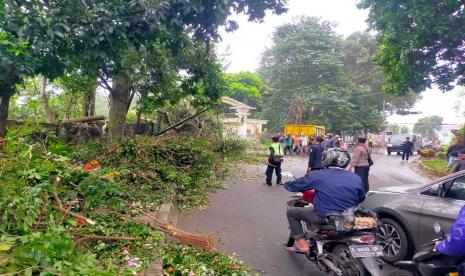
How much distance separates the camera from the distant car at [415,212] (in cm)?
451

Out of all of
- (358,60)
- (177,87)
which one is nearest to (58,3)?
(177,87)

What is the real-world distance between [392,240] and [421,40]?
976 cm

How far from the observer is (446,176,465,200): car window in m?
4.55

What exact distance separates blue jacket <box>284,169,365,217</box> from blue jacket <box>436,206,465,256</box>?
4.39 ft

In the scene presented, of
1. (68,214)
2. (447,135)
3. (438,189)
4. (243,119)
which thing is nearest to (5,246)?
(68,214)

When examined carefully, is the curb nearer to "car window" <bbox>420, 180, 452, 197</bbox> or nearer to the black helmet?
the black helmet

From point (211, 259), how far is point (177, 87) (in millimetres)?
9106

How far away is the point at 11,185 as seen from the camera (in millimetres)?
3641

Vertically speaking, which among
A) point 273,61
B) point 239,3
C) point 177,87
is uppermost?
point 273,61

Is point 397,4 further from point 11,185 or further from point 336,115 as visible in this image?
point 336,115

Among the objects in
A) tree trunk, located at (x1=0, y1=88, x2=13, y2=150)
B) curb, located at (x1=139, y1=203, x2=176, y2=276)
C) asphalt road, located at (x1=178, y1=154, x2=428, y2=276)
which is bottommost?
asphalt road, located at (x1=178, y1=154, x2=428, y2=276)

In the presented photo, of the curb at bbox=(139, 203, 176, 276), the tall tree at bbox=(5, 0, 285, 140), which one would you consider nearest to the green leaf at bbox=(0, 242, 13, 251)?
the curb at bbox=(139, 203, 176, 276)

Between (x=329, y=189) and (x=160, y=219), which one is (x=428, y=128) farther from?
(x=329, y=189)

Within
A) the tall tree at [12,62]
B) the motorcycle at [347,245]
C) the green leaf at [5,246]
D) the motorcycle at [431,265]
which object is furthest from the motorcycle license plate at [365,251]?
the tall tree at [12,62]
